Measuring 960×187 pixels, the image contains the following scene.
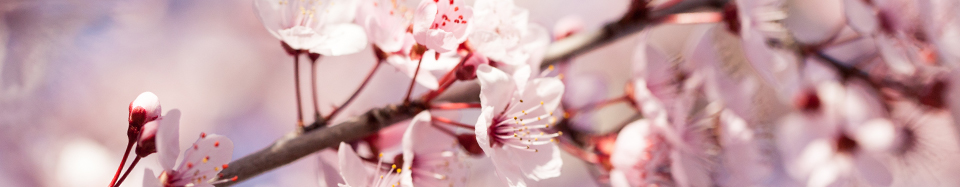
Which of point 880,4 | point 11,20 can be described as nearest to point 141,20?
point 11,20

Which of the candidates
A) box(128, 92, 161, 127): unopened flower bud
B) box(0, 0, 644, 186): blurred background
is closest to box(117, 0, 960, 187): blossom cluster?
A: box(128, 92, 161, 127): unopened flower bud

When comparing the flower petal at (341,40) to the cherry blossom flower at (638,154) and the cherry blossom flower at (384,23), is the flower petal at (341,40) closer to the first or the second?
the cherry blossom flower at (384,23)

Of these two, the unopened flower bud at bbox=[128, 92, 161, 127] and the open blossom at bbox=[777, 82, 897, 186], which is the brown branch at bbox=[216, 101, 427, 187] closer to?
the unopened flower bud at bbox=[128, 92, 161, 127]

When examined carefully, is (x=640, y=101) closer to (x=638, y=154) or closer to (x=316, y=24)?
(x=638, y=154)

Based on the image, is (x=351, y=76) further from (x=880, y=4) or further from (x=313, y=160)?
(x=880, y=4)

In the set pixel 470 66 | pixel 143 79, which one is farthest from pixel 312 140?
pixel 143 79

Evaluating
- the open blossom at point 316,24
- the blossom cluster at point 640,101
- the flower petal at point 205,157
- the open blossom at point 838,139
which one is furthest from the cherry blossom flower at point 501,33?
the open blossom at point 838,139
